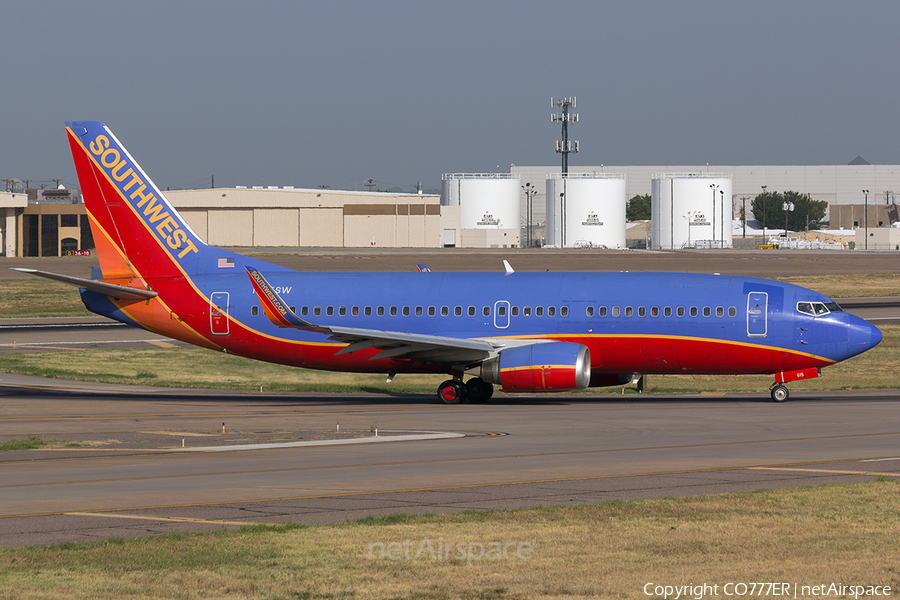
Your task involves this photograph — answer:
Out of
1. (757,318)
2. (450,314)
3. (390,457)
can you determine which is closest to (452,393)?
(450,314)

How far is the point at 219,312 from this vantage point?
126 feet

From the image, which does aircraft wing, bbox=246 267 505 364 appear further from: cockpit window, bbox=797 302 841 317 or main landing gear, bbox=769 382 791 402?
cockpit window, bbox=797 302 841 317

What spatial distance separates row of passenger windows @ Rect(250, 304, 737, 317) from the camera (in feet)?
117

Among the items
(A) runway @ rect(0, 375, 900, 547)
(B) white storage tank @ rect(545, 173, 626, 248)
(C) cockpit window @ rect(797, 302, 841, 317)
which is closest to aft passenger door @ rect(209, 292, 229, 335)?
→ (A) runway @ rect(0, 375, 900, 547)

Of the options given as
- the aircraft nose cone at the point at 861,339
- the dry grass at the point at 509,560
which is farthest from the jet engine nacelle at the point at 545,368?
the dry grass at the point at 509,560

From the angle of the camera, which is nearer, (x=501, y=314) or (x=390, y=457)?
(x=390, y=457)

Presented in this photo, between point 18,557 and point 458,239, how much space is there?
596 feet

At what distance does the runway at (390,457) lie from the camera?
60.3 ft

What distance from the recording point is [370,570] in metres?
13.7

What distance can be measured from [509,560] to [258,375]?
3514 centimetres

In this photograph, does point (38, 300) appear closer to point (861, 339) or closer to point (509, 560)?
point (861, 339)

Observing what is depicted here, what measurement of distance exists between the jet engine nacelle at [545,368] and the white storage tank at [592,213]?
160m

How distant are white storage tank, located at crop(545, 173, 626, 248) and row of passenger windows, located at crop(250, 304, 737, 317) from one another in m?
158

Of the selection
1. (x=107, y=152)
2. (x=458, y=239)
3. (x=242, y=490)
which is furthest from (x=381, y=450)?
(x=458, y=239)
